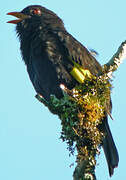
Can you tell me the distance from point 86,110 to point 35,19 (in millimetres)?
2500

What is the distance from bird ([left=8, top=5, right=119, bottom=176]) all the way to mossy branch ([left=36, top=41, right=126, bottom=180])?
62cm

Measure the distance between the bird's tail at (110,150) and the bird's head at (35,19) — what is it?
Answer: 1.86m

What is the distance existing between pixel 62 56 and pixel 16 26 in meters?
1.34

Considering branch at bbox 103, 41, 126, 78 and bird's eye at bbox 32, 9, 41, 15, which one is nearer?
branch at bbox 103, 41, 126, 78

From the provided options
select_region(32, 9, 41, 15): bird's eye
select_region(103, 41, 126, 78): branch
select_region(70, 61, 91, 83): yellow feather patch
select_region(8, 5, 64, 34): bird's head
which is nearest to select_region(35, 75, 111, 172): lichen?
select_region(103, 41, 126, 78): branch

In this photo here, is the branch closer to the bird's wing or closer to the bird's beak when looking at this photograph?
the bird's wing

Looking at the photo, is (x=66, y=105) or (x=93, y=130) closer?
(x=93, y=130)

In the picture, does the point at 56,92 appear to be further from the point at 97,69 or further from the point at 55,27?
the point at 55,27

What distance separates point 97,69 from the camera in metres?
5.99

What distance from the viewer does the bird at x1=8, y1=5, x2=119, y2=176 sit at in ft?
18.1

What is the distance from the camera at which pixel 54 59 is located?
18.7 feet


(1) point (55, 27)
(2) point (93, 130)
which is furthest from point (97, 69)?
(2) point (93, 130)

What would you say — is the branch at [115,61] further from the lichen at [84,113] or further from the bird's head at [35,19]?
the bird's head at [35,19]

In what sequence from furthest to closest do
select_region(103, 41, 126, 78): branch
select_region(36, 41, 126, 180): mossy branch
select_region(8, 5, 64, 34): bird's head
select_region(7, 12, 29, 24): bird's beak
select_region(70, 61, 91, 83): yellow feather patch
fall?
1. select_region(7, 12, 29, 24): bird's beak
2. select_region(8, 5, 64, 34): bird's head
3. select_region(70, 61, 91, 83): yellow feather patch
4. select_region(103, 41, 126, 78): branch
5. select_region(36, 41, 126, 180): mossy branch
